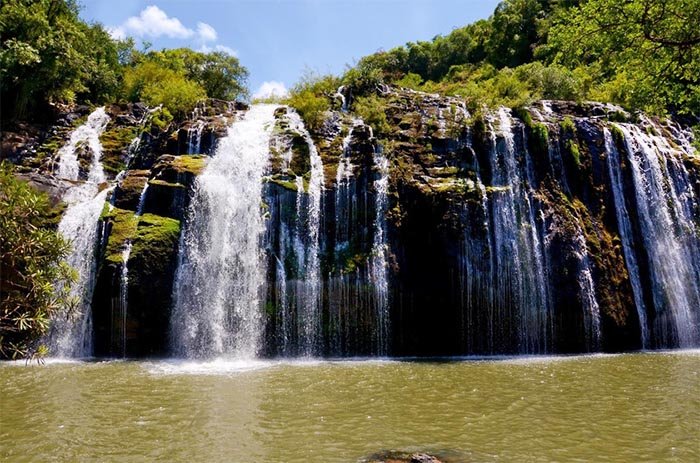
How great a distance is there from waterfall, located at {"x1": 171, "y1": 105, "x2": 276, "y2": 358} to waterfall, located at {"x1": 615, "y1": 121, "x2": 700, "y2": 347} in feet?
46.9

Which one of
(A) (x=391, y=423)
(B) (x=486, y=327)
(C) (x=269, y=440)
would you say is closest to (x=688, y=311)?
(B) (x=486, y=327)

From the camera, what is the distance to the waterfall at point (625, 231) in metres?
18.2

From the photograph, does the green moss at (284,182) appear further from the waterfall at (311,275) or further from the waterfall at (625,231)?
the waterfall at (625,231)

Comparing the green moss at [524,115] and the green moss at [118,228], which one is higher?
the green moss at [524,115]

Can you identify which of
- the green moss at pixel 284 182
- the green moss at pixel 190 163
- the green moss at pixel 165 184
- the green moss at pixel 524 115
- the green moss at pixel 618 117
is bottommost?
the green moss at pixel 165 184

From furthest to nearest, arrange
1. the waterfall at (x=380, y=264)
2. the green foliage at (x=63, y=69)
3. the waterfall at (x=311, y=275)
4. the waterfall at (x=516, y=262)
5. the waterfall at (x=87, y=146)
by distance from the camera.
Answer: the green foliage at (x=63, y=69)
the waterfall at (x=87, y=146)
the waterfall at (x=516, y=262)
the waterfall at (x=380, y=264)
the waterfall at (x=311, y=275)

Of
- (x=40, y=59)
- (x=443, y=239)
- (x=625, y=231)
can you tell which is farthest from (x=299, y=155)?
(x=40, y=59)

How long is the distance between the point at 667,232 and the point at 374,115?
12.3 metres

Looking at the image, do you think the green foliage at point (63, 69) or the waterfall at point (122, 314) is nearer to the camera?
the waterfall at point (122, 314)

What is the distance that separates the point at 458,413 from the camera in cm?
922

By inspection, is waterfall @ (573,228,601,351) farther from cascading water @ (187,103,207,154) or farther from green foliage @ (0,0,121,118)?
green foliage @ (0,0,121,118)

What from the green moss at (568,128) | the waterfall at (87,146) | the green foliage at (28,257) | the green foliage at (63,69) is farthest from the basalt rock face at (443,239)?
the green foliage at (28,257)

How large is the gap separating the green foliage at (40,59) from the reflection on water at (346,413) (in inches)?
621

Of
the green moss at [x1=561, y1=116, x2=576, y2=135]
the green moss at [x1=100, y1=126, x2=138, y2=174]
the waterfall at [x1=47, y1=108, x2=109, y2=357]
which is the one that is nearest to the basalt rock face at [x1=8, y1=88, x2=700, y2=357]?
the green moss at [x1=561, y1=116, x2=576, y2=135]
